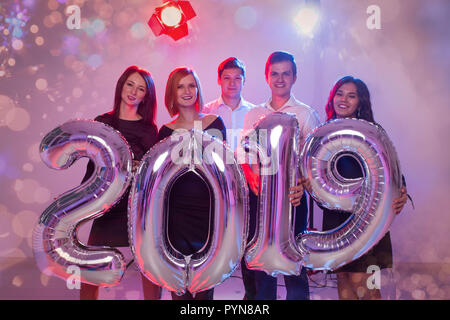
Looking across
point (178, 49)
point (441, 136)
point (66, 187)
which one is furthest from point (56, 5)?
point (441, 136)

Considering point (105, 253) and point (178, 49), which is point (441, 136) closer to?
point (178, 49)

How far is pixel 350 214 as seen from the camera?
5.84 feet

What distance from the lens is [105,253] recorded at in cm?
132

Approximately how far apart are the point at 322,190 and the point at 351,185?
4.5 inches

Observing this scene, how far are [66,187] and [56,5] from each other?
2.05m

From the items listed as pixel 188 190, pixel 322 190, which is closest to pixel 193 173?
pixel 188 190

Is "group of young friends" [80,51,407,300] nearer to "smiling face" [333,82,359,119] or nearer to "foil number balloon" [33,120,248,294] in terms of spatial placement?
"smiling face" [333,82,359,119]

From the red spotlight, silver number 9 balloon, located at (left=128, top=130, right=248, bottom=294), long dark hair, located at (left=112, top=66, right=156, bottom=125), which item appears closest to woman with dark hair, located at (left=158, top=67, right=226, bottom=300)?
long dark hair, located at (left=112, top=66, right=156, bottom=125)

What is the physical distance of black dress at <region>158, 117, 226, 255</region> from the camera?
5.28ft

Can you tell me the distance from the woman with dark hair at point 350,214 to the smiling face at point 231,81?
758mm

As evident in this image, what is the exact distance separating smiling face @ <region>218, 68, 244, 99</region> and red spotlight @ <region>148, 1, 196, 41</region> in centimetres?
155

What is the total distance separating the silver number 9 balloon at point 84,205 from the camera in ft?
4.28

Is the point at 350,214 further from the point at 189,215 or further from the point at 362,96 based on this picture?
the point at 189,215

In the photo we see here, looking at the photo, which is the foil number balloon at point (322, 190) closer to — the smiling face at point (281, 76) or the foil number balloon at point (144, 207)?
the foil number balloon at point (144, 207)
